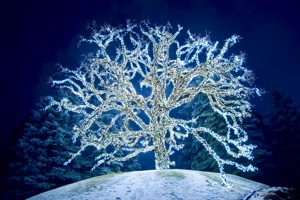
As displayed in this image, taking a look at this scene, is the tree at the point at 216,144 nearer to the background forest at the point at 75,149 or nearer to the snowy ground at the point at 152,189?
the background forest at the point at 75,149

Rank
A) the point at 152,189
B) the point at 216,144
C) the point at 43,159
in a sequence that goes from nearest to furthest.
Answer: the point at 152,189
the point at 43,159
the point at 216,144

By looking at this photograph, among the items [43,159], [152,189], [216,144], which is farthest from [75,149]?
[152,189]

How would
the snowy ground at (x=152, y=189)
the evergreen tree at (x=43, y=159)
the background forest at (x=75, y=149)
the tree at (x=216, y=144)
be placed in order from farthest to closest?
the tree at (x=216, y=144) < the background forest at (x=75, y=149) < the evergreen tree at (x=43, y=159) < the snowy ground at (x=152, y=189)

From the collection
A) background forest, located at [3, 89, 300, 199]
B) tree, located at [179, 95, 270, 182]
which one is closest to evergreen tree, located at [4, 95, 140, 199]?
background forest, located at [3, 89, 300, 199]

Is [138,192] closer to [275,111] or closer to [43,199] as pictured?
[43,199]

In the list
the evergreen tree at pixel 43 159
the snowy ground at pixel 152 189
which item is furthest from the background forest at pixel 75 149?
the snowy ground at pixel 152 189

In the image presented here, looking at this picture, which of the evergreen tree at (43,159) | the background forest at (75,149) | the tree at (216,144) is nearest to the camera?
the evergreen tree at (43,159)

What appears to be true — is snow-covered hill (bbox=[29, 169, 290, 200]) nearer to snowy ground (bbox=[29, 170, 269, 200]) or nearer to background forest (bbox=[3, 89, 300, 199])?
snowy ground (bbox=[29, 170, 269, 200])

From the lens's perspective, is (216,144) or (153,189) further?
(216,144)

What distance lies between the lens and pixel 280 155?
20.5 metres

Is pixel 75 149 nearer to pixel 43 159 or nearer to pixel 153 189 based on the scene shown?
pixel 43 159

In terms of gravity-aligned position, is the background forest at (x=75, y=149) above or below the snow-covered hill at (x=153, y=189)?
above

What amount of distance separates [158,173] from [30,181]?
12.1m

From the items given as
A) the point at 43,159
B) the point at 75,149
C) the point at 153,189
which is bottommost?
the point at 153,189
